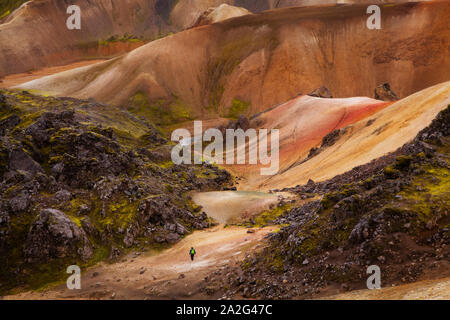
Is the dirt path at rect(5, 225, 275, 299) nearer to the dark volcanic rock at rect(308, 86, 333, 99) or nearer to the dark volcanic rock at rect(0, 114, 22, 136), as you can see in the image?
the dark volcanic rock at rect(0, 114, 22, 136)

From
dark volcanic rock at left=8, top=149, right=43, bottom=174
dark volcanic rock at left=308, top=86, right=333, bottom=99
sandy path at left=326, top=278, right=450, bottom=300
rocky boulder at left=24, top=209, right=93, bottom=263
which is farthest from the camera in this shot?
dark volcanic rock at left=308, top=86, right=333, bottom=99

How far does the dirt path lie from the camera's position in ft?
67.2

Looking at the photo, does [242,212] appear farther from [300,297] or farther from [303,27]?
[303,27]

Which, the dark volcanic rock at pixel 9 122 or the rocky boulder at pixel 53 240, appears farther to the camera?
the dark volcanic rock at pixel 9 122

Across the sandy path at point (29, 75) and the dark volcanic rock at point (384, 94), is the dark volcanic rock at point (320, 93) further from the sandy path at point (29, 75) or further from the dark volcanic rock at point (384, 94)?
the sandy path at point (29, 75)

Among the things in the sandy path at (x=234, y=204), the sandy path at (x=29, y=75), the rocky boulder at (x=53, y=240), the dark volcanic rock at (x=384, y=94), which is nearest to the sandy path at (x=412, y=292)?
the rocky boulder at (x=53, y=240)

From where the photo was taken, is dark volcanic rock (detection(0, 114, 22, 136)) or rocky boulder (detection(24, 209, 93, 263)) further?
dark volcanic rock (detection(0, 114, 22, 136))

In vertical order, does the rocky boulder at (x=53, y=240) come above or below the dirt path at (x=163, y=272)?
above

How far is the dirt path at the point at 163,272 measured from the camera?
20469 mm

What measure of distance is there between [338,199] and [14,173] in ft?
70.0

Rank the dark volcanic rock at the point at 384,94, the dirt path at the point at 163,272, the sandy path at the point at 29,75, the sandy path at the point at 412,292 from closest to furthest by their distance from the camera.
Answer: the sandy path at the point at 412,292
the dirt path at the point at 163,272
the dark volcanic rock at the point at 384,94
the sandy path at the point at 29,75

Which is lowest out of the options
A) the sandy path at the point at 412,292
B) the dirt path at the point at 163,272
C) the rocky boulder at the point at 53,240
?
the dirt path at the point at 163,272

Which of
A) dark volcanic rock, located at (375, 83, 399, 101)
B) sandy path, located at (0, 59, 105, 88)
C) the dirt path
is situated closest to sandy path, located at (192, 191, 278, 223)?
the dirt path

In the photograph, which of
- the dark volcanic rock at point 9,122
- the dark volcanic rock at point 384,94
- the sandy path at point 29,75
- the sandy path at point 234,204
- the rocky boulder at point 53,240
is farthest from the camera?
the sandy path at point 29,75
